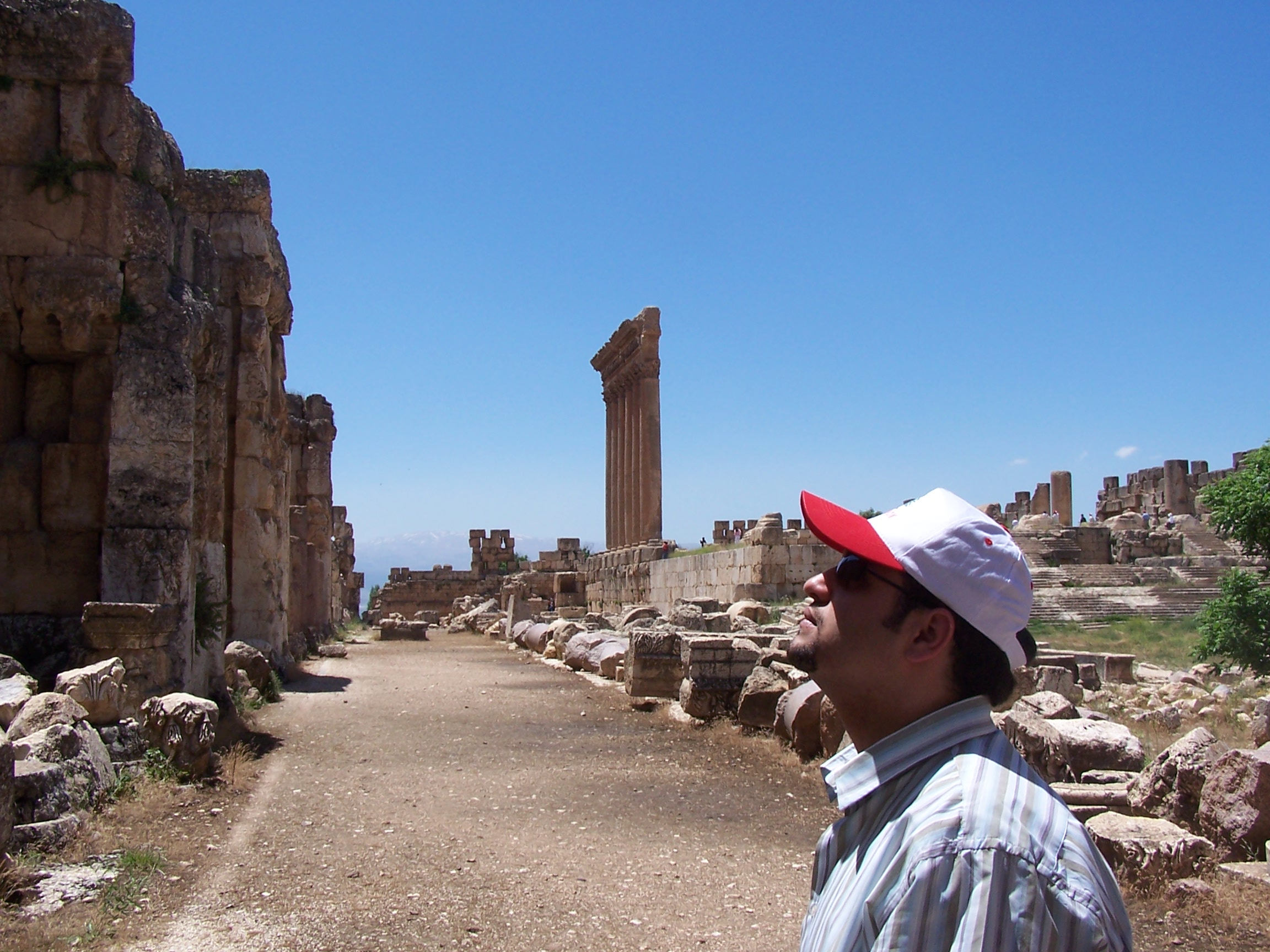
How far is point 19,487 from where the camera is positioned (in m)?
9.31

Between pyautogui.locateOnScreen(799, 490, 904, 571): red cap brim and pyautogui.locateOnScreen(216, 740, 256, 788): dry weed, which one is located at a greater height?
pyautogui.locateOnScreen(799, 490, 904, 571): red cap brim

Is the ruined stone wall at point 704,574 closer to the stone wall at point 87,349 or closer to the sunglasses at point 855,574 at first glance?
the stone wall at point 87,349

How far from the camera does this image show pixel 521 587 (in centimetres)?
3531

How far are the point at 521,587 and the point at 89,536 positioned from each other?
26149 mm

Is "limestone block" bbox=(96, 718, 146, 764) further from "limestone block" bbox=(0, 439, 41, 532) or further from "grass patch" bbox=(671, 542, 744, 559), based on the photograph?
"grass patch" bbox=(671, 542, 744, 559)

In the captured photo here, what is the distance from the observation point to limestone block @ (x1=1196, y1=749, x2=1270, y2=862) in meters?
5.20

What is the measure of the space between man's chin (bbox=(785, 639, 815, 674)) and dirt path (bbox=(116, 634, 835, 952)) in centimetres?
330

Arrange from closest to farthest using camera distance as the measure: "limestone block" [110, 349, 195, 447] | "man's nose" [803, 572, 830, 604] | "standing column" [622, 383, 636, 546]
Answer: "man's nose" [803, 572, 830, 604] < "limestone block" [110, 349, 195, 447] < "standing column" [622, 383, 636, 546]

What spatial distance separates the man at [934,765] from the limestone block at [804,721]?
6.92m

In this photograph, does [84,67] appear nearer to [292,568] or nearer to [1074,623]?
[292,568]

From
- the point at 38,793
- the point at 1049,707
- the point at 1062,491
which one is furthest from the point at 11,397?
the point at 1062,491

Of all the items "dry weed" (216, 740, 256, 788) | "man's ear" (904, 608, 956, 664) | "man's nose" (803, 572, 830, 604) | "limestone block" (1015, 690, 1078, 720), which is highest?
"man's nose" (803, 572, 830, 604)

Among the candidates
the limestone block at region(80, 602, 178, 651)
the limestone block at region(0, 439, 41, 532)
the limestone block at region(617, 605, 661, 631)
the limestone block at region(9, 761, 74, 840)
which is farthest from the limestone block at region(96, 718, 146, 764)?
the limestone block at region(617, 605, 661, 631)

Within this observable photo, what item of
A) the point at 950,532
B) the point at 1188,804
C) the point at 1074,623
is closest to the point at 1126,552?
the point at 1074,623
